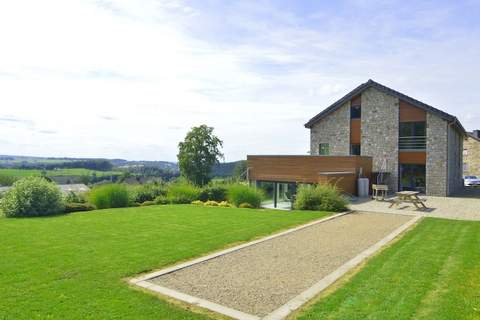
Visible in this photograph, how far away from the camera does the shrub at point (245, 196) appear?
1780cm

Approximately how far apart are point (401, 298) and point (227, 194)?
44.9 feet

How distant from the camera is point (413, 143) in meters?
24.5

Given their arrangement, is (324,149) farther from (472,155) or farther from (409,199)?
(472,155)

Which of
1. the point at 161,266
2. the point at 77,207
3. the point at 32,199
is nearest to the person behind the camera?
the point at 161,266

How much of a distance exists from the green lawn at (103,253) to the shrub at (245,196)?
3301mm

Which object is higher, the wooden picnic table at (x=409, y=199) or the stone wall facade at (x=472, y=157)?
the stone wall facade at (x=472, y=157)

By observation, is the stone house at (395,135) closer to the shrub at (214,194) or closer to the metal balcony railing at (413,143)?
the metal balcony railing at (413,143)

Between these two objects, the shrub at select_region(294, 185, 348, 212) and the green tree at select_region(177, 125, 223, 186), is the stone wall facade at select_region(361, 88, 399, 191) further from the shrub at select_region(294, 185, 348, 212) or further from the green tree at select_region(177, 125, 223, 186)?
the green tree at select_region(177, 125, 223, 186)

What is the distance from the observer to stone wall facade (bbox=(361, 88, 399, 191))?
2509 cm

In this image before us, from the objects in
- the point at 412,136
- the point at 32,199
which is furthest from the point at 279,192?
the point at 32,199

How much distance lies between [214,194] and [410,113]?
552 inches

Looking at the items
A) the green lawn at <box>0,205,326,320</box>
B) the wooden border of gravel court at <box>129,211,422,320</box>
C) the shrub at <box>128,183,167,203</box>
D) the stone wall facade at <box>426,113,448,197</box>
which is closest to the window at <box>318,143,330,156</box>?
the stone wall facade at <box>426,113,448,197</box>

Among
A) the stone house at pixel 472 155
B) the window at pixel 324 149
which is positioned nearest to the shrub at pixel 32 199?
the window at pixel 324 149

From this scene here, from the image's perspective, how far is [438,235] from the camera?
10.1m
